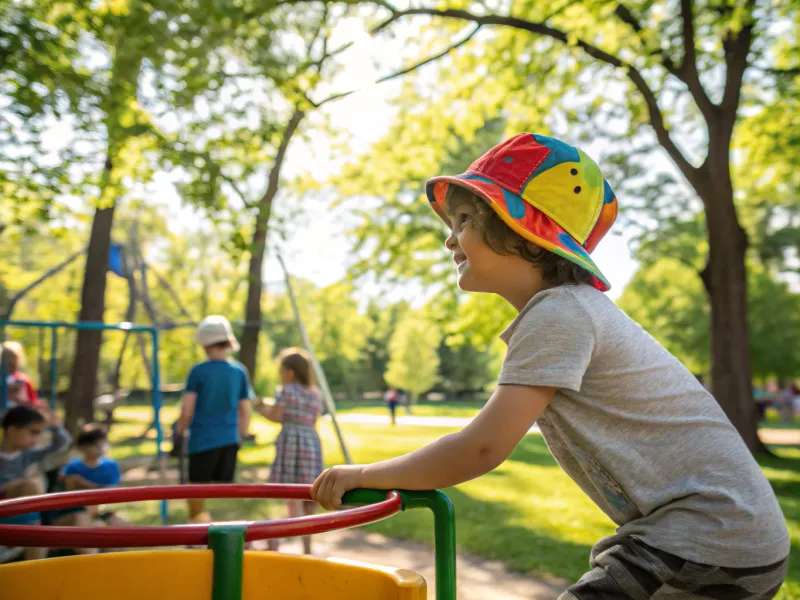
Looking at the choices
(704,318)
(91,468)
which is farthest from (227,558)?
(704,318)

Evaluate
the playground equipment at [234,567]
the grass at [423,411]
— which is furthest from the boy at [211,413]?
the grass at [423,411]

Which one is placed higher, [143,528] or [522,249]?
[522,249]

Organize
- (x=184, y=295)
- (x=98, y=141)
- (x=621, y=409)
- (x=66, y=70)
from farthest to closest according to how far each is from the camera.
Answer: (x=184, y=295), (x=98, y=141), (x=66, y=70), (x=621, y=409)

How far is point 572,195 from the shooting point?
1590mm

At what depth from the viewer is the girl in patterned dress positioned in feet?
19.1

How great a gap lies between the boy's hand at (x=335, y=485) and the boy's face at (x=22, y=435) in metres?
4.33

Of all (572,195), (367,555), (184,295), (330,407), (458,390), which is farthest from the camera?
(458,390)

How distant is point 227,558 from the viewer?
3.97 ft

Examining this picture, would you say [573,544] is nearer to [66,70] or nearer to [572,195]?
[572,195]

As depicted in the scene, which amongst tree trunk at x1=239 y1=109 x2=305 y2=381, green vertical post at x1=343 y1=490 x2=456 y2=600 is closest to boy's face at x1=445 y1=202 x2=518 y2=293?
green vertical post at x1=343 y1=490 x2=456 y2=600

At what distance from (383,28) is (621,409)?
30.4 ft

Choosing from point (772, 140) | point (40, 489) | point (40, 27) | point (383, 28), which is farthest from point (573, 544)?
point (772, 140)

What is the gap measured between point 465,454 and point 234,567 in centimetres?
46

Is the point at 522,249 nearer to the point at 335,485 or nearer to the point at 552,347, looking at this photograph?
the point at 552,347
